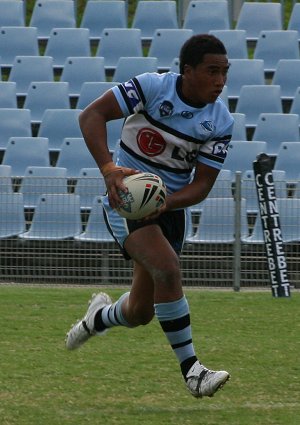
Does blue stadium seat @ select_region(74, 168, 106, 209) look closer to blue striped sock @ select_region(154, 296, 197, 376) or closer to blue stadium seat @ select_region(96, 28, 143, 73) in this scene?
blue stadium seat @ select_region(96, 28, 143, 73)

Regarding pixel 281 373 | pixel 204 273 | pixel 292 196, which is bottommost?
pixel 204 273

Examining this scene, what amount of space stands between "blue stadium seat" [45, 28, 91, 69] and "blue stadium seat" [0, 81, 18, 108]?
1.57 meters

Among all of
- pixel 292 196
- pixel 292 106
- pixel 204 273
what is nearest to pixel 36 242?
pixel 204 273

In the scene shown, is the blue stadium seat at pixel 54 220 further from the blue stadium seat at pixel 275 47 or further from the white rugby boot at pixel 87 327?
the white rugby boot at pixel 87 327

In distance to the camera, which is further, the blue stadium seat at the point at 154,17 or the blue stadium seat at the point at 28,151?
the blue stadium seat at the point at 154,17

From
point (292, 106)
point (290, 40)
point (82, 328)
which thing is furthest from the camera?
point (290, 40)

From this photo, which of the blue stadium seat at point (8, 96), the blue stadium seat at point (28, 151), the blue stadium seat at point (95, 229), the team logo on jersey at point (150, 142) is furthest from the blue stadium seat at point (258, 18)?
the team logo on jersey at point (150, 142)

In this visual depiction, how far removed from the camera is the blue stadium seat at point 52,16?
17156 mm

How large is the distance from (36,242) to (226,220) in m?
2.06

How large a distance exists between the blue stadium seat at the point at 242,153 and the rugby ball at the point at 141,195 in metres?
7.45

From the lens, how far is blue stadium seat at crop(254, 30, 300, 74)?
612 inches

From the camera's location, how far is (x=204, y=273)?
39.7ft

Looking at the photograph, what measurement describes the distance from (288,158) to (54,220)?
287cm

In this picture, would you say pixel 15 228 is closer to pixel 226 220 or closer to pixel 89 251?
pixel 89 251
